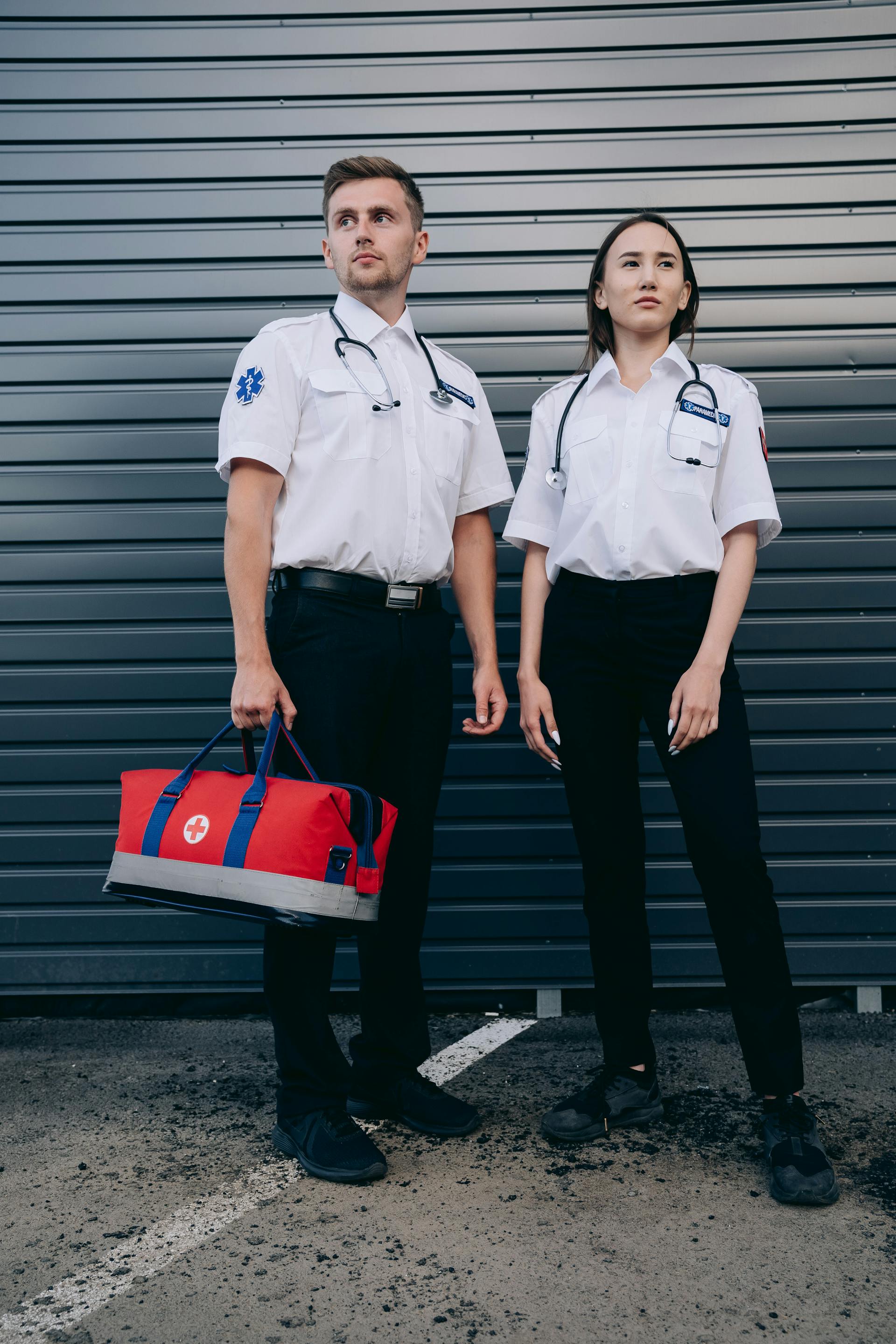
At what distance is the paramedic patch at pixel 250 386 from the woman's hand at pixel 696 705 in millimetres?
1207

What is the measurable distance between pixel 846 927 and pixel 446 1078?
1.53m

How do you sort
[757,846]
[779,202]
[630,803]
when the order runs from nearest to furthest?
1. [757,846]
2. [630,803]
3. [779,202]

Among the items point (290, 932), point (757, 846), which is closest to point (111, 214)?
point (290, 932)

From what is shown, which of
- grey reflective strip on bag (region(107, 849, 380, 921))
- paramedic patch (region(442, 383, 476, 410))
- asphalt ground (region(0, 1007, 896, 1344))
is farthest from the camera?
paramedic patch (region(442, 383, 476, 410))

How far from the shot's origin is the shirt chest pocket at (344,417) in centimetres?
Result: 227

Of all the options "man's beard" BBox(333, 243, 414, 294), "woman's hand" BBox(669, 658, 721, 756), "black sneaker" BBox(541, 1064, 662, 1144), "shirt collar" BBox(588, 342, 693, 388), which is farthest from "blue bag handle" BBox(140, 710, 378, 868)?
"shirt collar" BBox(588, 342, 693, 388)

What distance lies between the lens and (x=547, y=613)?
96.4 inches

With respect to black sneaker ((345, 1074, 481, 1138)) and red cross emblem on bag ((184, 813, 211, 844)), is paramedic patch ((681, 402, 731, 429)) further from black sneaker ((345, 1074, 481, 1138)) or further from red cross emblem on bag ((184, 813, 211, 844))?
black sneaker ((345, 1074, 481, 1138))

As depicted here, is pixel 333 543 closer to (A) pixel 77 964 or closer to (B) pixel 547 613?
(B) pixel 547 613

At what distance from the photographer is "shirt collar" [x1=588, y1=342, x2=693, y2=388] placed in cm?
233

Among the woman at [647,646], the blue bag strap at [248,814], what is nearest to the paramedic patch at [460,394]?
the woman at [647,646]

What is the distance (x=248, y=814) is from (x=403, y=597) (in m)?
0.64

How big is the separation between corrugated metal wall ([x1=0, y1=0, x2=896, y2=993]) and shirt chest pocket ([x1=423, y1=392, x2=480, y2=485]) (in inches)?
35.6

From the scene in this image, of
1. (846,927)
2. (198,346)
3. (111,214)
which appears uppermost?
(111,214)
